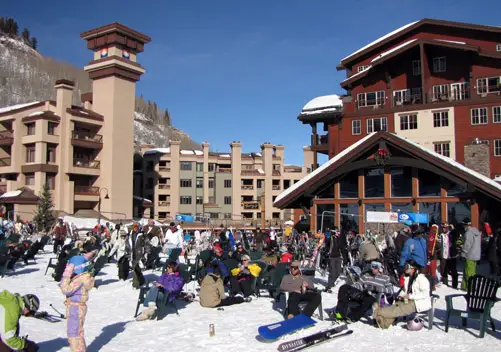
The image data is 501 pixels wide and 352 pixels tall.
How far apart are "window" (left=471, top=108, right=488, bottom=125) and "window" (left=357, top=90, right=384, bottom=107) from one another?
6.16 metres

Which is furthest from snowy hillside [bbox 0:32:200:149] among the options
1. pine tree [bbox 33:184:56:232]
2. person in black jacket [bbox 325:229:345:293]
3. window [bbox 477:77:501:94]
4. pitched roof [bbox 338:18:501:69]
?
person in black jacket [bbox 325:229:345:293]

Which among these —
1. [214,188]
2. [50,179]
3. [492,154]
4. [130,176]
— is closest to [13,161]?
[50,179]

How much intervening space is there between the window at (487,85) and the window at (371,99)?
634 cm

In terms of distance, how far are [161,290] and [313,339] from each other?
152 inches

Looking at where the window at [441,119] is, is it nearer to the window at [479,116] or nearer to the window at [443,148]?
the window at [443,148]

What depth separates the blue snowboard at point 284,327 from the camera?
345 inches

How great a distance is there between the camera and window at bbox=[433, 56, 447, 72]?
3353cm

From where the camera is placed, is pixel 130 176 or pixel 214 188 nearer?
pixel 130 176

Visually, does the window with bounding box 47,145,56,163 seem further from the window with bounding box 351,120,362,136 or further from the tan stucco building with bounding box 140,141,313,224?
the window with bounding box 351,120,362,136

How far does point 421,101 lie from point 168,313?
27157mm

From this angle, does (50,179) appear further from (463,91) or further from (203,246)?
(463,91)

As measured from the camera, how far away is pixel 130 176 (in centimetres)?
5700

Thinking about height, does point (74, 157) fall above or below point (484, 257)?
above

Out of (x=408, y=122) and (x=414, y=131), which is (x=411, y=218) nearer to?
(x=414, y=131)
